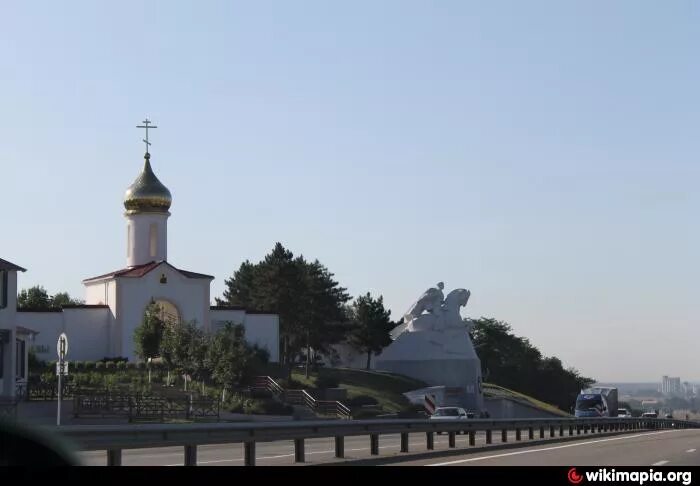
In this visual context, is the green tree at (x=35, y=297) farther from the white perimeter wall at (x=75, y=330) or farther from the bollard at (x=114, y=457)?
the bollard at (x=114, y=457)

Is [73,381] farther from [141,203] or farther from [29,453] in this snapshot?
[29,453]

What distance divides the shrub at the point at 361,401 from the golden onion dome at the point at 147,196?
18.7 meters

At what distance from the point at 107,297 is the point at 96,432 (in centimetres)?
6215

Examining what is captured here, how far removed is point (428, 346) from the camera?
3654 inches

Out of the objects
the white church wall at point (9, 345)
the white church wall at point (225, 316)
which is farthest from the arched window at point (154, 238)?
the white church wall at point (9, 345)

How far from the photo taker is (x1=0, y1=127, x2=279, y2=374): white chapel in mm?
72438

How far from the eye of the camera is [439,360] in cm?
9162

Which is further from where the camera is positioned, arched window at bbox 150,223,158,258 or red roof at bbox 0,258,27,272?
arched window at bbox 150,223,158,258

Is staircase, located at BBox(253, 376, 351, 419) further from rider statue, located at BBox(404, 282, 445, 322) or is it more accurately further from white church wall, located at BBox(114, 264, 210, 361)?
rider statue, located at BBox(404, 282, 445, 322)

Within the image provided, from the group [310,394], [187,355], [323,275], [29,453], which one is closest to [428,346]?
[323,275]

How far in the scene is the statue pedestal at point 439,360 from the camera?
89875 mm

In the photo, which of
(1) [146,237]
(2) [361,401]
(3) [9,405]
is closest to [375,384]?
(2) [361,401]

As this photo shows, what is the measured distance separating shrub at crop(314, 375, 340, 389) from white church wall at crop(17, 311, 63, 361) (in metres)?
17.0
